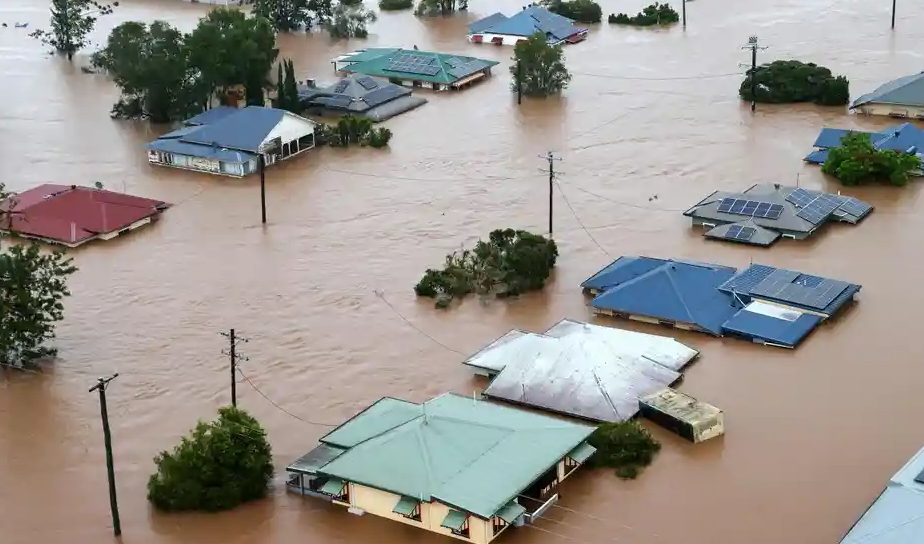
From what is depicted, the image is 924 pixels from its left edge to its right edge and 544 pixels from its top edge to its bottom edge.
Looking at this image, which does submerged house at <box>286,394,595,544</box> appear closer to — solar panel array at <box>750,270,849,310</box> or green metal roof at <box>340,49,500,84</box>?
solar panel array at <box>750,270,849,310</box>

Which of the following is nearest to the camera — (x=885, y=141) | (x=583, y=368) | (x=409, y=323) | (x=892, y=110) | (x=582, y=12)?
(x=583, y=368)

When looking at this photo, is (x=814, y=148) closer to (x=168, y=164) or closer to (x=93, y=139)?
(x=168, y=164)

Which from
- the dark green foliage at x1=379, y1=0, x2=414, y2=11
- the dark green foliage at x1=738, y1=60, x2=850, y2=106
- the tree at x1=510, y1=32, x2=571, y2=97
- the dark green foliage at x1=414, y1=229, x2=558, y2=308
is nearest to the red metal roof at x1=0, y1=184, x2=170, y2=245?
the dark green foliage at x1=414, y1=229, x2=558, y2=308

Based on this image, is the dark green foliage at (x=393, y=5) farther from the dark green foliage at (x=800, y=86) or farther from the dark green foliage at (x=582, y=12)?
the dark green foliage at (x=800, y=86)

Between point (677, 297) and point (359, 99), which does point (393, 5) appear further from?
point (677, 297)

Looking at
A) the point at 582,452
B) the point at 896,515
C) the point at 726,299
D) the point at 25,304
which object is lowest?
the point at 582,452

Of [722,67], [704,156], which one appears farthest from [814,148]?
[722,67]

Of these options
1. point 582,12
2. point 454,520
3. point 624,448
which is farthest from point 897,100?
point 454,520
